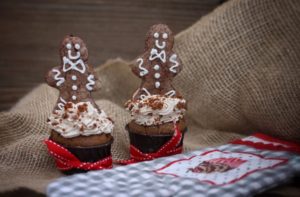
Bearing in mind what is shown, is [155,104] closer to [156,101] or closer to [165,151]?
[156,101]

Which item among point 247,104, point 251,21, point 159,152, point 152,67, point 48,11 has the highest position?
point 48,11

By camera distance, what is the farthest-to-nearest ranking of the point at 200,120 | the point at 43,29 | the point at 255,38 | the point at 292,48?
1. the point at 43,29
2. the point at 200,120
3. the point at 255,38
4. the point at 292,48

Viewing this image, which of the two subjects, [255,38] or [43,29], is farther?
[43,29]

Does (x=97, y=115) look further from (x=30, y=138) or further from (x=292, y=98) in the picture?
(x=292, y=98)

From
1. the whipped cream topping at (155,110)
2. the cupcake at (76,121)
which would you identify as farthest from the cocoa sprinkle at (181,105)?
the cupcake at (76,121)

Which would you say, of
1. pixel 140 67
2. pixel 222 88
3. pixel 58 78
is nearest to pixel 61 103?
pixel 58 78

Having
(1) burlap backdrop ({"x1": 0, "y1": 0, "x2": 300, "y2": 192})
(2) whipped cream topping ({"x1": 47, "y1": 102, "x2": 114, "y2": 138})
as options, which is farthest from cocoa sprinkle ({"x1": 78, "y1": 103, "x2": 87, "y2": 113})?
(1) burlap backdrop ({"x1": 0, "y1": 0, "x2": 300, "y2": 192})

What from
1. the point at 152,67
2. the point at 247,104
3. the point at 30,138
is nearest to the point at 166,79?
the point at 152,67

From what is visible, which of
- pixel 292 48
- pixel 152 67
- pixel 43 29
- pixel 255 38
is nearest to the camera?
pixel 152 67
